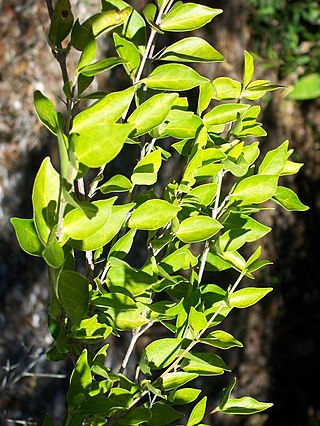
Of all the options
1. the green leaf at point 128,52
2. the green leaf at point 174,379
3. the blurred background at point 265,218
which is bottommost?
the blurred background at point 265,218

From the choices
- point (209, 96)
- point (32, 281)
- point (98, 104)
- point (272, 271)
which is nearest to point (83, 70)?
point (98, 104)

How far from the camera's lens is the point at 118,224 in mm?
531

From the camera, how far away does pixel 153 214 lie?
599 millimetres

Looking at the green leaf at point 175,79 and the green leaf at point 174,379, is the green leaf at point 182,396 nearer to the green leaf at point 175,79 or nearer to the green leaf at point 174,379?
the green leaf at point 174,379

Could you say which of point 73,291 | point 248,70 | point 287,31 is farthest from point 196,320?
point 287,31

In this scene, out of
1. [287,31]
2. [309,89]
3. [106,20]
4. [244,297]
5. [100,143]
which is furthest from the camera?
[287,31]

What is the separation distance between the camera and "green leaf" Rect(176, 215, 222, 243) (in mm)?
610

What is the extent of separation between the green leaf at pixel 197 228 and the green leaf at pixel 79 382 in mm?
144

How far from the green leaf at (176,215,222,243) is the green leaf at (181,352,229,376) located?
0.34 ft

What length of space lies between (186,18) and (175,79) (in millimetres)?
70

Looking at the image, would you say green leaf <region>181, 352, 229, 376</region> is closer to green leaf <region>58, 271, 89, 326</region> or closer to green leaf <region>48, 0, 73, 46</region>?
green leaf <region>58, 271, 89, 326</region>

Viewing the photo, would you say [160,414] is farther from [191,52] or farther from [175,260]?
[191,52]

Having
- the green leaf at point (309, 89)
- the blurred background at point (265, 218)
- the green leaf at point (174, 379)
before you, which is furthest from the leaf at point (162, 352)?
the blurred background at point (265, 218)

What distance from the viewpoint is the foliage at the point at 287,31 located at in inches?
124
